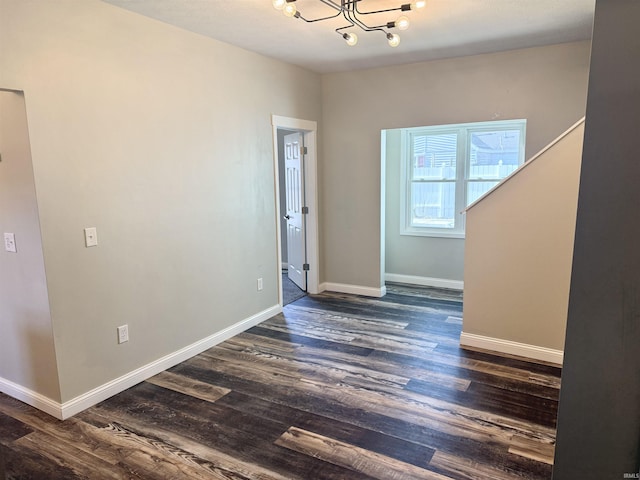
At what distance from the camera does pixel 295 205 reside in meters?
5.27

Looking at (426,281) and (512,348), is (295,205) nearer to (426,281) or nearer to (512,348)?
(426,281)

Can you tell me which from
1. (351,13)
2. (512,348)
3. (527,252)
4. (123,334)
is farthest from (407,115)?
(123,334)

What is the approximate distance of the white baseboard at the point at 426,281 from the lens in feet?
17.4

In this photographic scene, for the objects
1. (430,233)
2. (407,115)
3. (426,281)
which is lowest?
(426,281)

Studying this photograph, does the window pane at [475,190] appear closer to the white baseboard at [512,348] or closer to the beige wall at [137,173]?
the white baseboard at [512,348]

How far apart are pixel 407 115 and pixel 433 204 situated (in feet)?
4.50

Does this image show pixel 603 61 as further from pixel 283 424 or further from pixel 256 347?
pixel 256 347

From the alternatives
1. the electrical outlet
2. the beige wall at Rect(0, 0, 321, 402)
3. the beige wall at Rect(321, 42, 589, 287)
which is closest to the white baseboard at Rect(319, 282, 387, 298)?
A: the beige wall at Rect(321, 42, 589, 287)

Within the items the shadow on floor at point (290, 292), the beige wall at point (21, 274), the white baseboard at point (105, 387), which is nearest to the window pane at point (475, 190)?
the shadow on floor at point (290, 292)

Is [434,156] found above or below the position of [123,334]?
above

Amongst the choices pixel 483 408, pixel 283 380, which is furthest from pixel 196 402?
pixel 483 408

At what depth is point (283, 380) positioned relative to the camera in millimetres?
3049

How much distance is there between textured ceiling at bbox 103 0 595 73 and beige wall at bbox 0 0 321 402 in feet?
0.78

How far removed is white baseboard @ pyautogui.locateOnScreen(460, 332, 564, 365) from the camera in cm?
324
